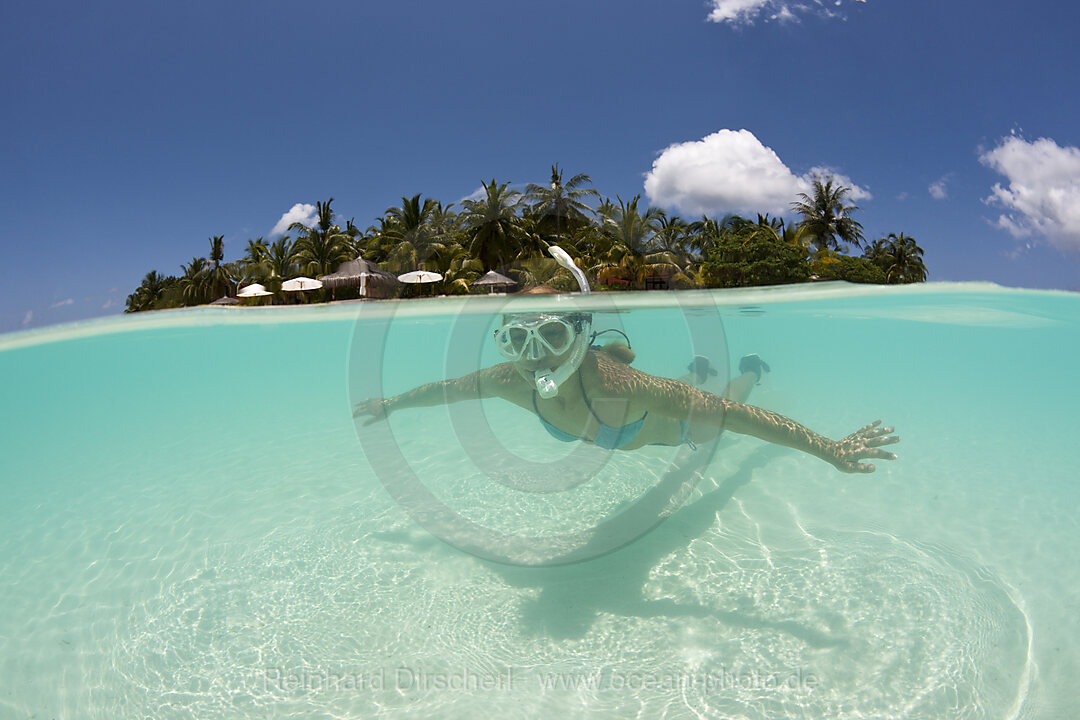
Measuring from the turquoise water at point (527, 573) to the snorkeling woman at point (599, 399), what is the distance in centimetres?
71

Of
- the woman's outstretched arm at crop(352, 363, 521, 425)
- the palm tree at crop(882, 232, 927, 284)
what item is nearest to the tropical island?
the palm tree at crop(882, 232, 927, 284)

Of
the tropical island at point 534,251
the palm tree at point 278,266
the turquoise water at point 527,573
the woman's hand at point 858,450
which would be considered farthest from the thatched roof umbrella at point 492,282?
the woman's hand at point 858,450

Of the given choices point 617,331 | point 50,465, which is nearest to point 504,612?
point 617,331

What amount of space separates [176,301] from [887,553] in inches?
2422

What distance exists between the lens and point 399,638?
2.88 m

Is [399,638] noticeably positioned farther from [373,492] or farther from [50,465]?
[50,465]

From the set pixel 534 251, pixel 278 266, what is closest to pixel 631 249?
pixel 534 251

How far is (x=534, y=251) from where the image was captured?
37219 millimetres

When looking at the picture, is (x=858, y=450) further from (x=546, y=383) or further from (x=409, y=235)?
(x=409, y=235)

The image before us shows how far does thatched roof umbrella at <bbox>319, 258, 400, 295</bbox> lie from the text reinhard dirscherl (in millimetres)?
32499

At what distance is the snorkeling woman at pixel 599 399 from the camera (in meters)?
2.93

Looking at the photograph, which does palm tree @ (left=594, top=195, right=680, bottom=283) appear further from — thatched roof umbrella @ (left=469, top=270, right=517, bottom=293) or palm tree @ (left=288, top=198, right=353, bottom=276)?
palm tree @ (left=288, top=198, right=353, bottom=276)

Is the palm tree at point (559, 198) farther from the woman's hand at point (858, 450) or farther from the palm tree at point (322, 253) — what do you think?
the woman's hand at point (858, 450)

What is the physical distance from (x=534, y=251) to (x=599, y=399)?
34.9 meters
